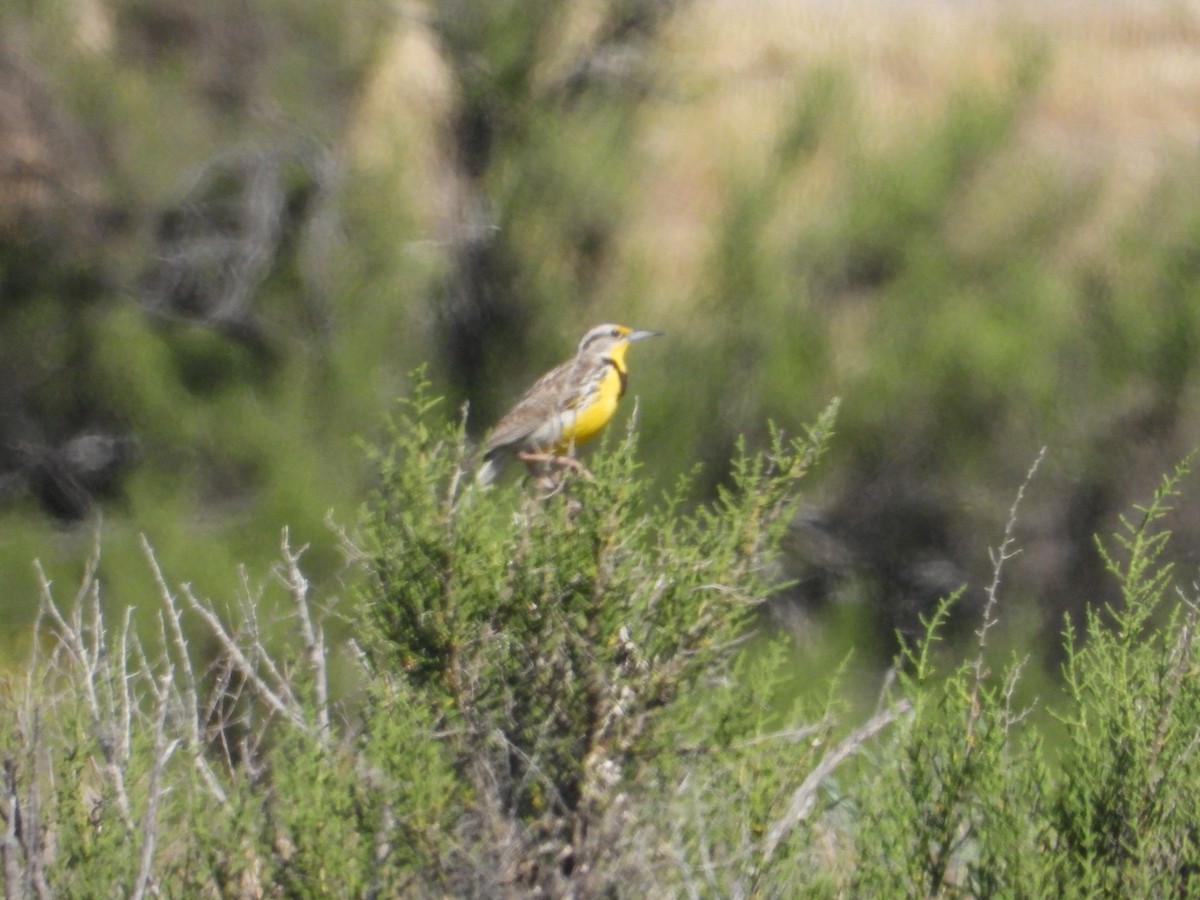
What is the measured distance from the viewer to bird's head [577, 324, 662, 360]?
4988mm

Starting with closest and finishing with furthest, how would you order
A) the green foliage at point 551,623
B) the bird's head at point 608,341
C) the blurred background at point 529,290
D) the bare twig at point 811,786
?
the bare twig at point 811,786 → the green foliage at point 551,623 → the bird's head at point 608,341 → the blurred background at point 529,290

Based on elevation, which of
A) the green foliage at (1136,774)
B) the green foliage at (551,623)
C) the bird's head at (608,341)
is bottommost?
the bird's head at (608,341)

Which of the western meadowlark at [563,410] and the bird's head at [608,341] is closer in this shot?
the western meadowlark at [563,410]

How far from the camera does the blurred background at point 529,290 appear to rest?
559 centimetres

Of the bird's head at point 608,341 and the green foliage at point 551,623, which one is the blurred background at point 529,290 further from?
the green foliage at point 551,623

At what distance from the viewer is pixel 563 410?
4547 mm

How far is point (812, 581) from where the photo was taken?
5680 mm

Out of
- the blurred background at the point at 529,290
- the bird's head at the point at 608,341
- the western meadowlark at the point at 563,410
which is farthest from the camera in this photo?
the blurred background at the point at 529,290

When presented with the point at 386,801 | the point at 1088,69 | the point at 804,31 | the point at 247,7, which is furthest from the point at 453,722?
the point at 1088,69

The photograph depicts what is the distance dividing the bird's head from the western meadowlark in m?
0.07

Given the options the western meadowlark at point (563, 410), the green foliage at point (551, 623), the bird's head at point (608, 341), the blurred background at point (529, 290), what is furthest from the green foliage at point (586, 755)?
the blurred background at point (529, 290)

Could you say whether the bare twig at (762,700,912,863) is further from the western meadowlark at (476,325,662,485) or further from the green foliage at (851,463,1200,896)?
the western meadowlark at (476,325,662,485)

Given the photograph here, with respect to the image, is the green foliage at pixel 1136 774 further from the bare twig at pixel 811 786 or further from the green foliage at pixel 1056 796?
the bare twig at pixel 811 786

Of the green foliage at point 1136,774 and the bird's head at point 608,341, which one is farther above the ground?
the green foliage at point 1136,774
